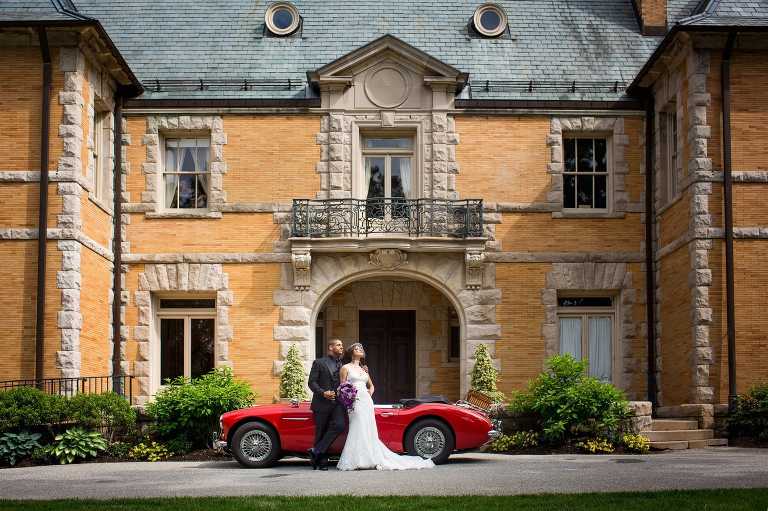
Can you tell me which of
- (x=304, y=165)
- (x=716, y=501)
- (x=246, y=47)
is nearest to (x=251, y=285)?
(x=304, y=165)

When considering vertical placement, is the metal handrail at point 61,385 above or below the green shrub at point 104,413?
above

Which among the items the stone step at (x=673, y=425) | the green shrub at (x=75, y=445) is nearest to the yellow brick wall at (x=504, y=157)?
the stone step at (x=673, y=425)

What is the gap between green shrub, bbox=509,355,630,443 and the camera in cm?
1808

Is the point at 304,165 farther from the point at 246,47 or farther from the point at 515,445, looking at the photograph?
the point at 515,445

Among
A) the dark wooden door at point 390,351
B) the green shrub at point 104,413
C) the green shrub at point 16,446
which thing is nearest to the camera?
the green shrub at point 16,446

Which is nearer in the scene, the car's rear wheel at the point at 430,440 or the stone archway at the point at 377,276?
the car's rear wheel at the point at 430,440

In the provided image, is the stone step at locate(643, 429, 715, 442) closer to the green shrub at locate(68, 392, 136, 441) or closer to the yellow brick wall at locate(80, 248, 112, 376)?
the green shrub at locate(68, 392, 136, 441)

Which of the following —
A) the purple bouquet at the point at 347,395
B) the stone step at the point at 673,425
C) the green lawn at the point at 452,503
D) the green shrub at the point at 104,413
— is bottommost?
the green lawn at the point at 452,503

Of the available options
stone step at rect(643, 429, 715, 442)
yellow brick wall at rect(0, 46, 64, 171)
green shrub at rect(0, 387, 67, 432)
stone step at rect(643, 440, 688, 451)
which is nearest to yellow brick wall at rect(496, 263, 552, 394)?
stone step at rect(643, 429, 715, 442)

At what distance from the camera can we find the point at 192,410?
1847 centimetres

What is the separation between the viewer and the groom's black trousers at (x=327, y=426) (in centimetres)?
1570

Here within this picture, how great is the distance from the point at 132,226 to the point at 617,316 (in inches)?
381

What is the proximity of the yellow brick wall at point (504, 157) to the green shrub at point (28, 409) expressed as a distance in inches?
357

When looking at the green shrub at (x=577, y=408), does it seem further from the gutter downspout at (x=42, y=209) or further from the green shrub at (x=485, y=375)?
the gutter downspout at (x=42, y=209)
